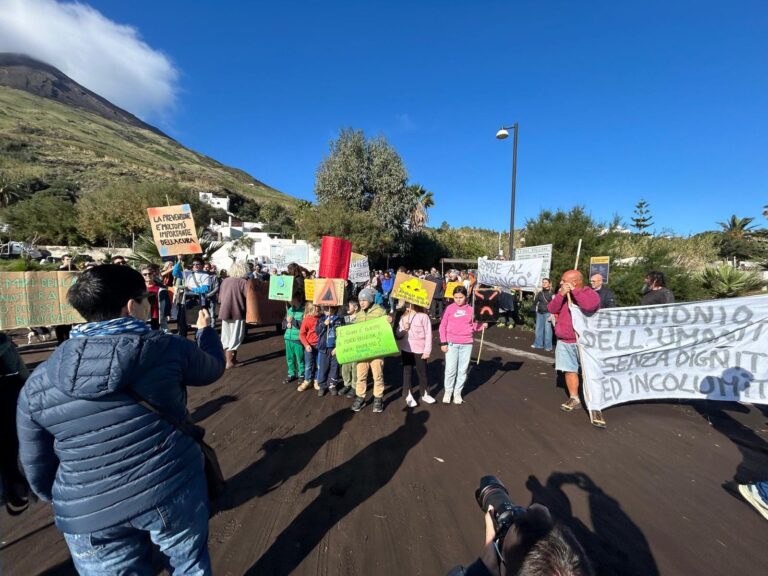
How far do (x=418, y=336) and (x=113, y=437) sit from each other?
3.96m

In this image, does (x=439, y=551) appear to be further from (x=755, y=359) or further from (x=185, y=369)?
(x=755, y=359)

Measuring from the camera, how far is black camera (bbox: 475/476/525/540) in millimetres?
1463

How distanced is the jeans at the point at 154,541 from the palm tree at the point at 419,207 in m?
27.2

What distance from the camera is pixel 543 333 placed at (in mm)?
8984

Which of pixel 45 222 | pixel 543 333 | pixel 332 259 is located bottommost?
pixel 543 333

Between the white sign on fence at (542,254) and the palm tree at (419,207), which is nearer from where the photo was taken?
the white sign on fence at (542,254)

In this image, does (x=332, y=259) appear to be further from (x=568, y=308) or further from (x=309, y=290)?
(x=568, y=308)

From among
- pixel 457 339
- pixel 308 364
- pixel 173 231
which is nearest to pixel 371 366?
pixel 308 364

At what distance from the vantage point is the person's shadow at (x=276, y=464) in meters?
3.07

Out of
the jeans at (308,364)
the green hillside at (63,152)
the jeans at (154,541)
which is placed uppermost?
the green hillside at (63,152)

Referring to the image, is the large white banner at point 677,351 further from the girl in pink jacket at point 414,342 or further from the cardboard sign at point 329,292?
the cardboard sign at point 329,292

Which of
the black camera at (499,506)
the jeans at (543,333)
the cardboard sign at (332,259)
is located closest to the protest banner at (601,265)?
the jeans at (543,333)

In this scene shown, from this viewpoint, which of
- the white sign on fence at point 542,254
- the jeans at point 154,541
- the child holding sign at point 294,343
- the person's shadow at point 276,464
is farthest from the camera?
the white sign on fence at point 542,254

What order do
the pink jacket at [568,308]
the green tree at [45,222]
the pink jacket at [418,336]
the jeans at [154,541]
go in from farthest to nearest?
the green tree at [45,222] < the pink jacket at [418,336] < the pink jacket at [568,308] < the jeans at [154,541]
